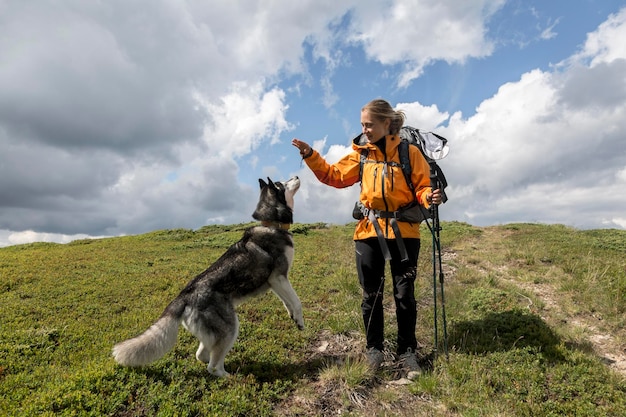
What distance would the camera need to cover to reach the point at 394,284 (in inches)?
239

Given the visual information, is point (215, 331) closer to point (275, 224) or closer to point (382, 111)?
point (275, 224)

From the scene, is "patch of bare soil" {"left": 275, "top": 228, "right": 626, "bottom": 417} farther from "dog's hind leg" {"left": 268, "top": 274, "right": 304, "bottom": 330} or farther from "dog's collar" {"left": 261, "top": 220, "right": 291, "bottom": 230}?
"dog's collar" {"left": 261, "top": 220, "right": 291, "bottom": 230}

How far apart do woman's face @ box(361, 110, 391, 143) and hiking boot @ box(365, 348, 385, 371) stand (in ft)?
11.4

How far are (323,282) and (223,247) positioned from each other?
830 cm

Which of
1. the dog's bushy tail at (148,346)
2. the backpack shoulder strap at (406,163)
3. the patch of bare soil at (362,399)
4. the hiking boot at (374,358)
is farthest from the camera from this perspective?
Answer: the hiking boot at (374,358)

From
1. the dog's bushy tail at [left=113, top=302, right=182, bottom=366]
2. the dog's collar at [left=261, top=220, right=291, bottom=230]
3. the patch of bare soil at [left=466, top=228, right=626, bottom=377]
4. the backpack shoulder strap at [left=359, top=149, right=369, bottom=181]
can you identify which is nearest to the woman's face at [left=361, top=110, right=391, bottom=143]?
the backpack shoulder strap at [left=359, top=149, right=369, bottom=181]

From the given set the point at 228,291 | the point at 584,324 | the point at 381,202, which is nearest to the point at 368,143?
the point at 381,202

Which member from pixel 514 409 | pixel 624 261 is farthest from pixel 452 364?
pixel 624 261

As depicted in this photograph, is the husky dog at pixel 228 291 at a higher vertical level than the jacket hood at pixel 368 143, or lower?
lower

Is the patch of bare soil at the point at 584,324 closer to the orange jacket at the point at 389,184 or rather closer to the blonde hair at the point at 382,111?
the orange jacket at the point at 389,184

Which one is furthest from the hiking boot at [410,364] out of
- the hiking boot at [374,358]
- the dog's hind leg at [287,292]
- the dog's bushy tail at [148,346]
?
the dog's bushy tail at [148,346]

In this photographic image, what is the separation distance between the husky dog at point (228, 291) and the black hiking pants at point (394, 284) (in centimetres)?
135

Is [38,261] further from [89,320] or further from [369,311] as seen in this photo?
[369,311]

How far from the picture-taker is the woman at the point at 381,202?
5.72 m
